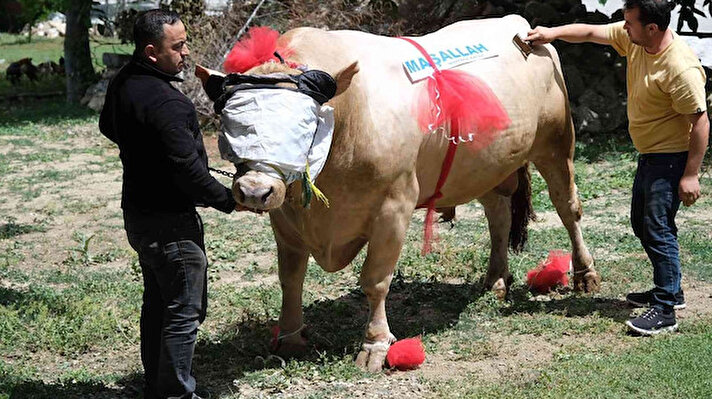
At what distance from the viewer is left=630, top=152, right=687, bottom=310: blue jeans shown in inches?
213

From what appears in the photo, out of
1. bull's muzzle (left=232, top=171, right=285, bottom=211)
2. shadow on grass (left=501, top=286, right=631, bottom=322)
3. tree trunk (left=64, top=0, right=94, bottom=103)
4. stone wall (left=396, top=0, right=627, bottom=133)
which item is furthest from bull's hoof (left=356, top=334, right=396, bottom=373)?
tree trunk (left=64, top=0, right=94, bottom=103)

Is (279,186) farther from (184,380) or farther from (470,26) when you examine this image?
(470,26)

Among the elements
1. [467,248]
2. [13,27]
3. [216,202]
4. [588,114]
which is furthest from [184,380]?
[13,27]

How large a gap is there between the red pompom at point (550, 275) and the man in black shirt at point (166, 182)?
2800 mm

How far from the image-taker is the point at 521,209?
22.2 feet

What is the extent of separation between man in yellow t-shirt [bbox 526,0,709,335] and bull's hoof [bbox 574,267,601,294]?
2.51ft

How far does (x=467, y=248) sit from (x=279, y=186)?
3462 mm

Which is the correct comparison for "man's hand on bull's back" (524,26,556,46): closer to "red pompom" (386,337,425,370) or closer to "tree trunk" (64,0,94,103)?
"red pompom" (386,337,425,370)

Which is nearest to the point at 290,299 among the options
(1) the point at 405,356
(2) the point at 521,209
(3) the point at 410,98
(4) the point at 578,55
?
(1) the point at 405,356

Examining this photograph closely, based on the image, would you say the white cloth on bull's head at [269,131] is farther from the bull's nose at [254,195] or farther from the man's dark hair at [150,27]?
the man's dark hair at [150,27]

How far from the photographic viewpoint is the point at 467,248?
739 cm

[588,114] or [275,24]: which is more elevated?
[275,24]

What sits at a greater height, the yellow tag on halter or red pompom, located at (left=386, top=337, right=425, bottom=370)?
the yellow tag on halter

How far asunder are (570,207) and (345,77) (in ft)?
8.21
